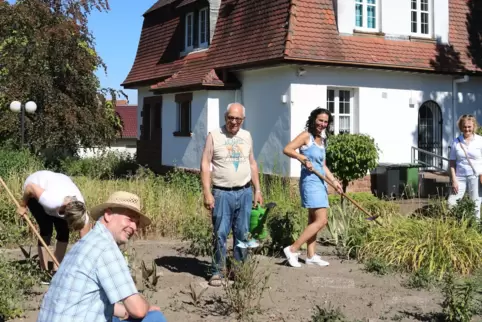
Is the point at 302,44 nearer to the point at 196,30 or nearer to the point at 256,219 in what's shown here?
the point at 196,30

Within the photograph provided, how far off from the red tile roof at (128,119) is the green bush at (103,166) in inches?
829

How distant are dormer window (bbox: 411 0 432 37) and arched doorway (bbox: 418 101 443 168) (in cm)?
193

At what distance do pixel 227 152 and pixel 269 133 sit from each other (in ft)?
31.8

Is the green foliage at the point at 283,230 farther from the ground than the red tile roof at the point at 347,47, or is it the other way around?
the red tile roof at the point at 347,47

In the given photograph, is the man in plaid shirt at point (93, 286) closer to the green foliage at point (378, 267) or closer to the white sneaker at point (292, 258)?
the white sneaker at point (292, 258)

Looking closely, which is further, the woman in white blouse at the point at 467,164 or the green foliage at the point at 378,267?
the woman in white blouse at the point at 467,164

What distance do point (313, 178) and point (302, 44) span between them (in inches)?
326

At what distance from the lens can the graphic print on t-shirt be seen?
681 centimetres

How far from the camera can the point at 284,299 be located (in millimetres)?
6395

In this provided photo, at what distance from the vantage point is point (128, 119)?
50812mm

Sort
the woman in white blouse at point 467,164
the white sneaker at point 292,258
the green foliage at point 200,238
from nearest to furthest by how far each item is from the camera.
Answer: the white sneaker at point 292,258 → the green foliage at point 200,238 → the woman in white blouse at point 467,164

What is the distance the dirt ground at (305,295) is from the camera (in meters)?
5.89

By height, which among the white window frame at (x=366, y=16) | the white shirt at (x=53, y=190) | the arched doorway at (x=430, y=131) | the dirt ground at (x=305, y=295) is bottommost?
the dirt ground at (x=305, y=295)

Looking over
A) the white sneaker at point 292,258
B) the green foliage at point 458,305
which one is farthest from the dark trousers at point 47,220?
the green foliage at point 458,305
